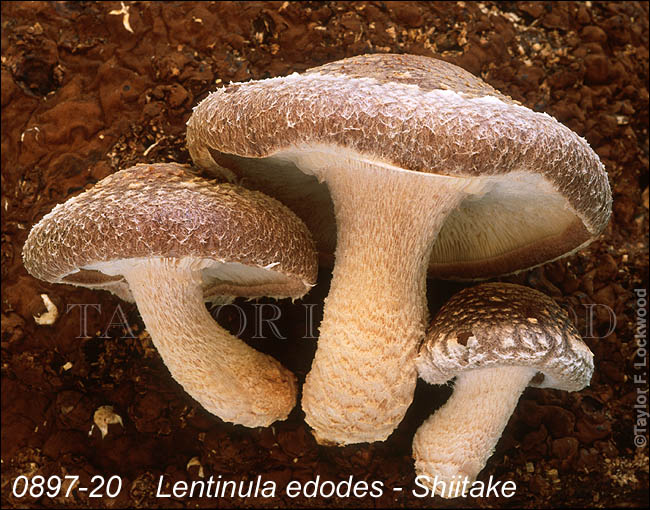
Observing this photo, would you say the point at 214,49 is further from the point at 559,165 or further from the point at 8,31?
the point at 559,165

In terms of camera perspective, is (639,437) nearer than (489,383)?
No

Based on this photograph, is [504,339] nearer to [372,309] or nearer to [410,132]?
[372,309]

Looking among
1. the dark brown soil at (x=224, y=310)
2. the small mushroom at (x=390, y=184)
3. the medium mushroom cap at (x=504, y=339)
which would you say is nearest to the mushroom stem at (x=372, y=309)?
the small mushroom at (x=390, y=184)

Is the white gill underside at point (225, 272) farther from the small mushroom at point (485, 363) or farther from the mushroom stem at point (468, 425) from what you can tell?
the mushroom stem at point (468, 425)

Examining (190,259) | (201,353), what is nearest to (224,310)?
(201,353)

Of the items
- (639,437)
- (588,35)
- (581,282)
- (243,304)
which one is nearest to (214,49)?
(243,304)

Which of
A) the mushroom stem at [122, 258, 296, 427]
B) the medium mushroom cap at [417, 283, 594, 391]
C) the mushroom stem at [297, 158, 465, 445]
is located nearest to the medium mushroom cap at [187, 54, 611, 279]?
the mushroom stem at [297, 158, 465, 445]
